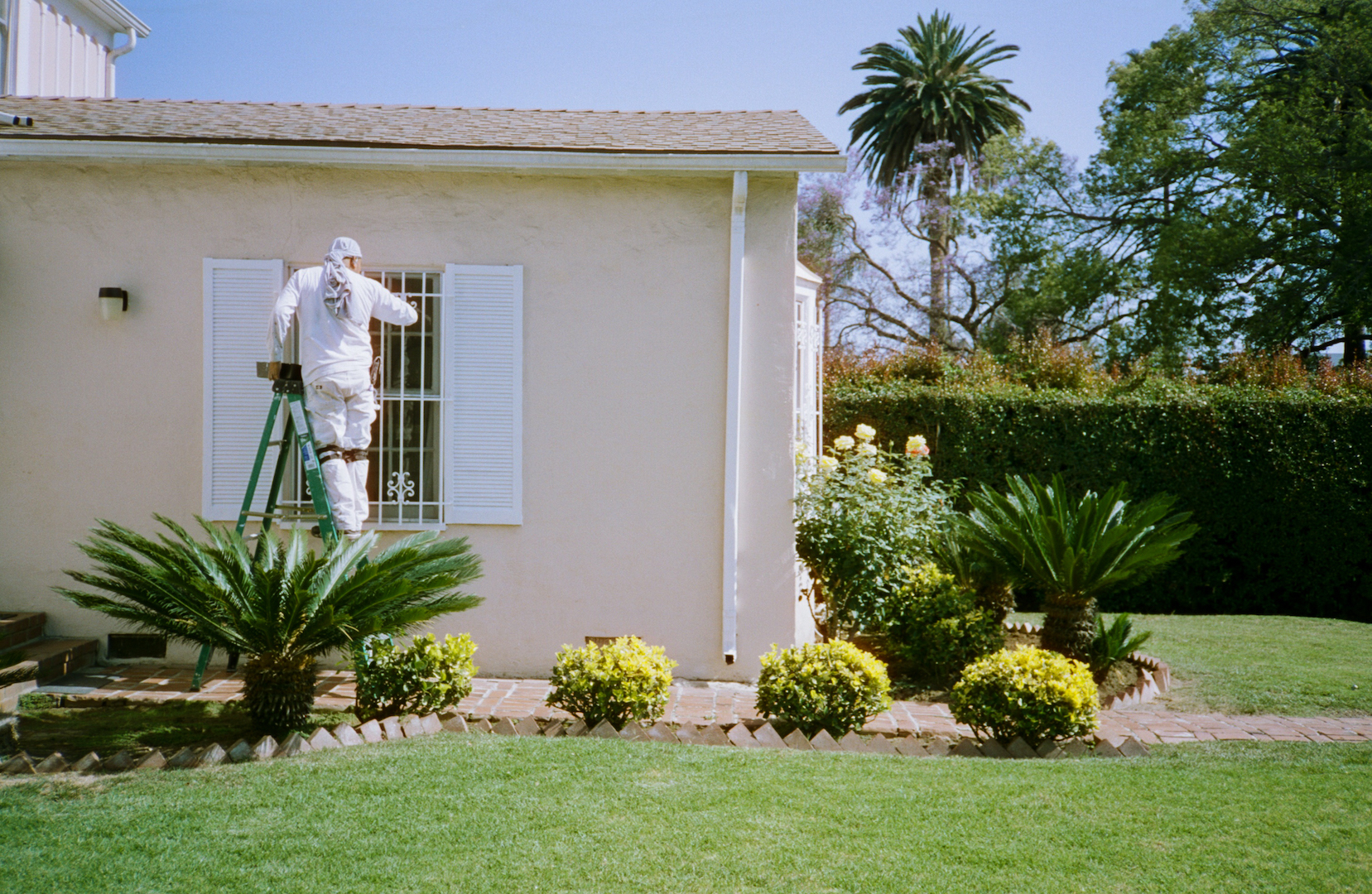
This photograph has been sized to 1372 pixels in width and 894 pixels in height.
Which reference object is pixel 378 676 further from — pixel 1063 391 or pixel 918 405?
pixel 1063 391

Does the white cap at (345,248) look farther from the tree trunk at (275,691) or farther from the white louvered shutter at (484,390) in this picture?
the tree trunk at (275,691)

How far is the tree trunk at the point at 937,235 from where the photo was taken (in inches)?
992

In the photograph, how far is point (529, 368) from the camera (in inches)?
250

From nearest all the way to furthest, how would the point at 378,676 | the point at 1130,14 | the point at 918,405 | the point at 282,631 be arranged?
the point at 282,631 < the point at 378,676 < the point at 918,405 < the point at 1130,14

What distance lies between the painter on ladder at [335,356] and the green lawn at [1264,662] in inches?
207

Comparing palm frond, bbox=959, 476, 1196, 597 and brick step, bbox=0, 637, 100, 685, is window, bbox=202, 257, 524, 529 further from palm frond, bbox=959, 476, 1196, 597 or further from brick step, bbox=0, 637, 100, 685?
palm frond, bbox=959, 476, 1196, 597

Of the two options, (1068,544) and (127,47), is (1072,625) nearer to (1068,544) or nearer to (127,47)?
(1068,544)

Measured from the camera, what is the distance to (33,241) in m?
6.29

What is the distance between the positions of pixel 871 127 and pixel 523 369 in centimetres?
2315

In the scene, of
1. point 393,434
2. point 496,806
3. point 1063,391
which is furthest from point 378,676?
point 1063,391

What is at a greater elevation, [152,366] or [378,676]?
[152,366]

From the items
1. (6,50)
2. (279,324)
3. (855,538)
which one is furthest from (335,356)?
(6,50)

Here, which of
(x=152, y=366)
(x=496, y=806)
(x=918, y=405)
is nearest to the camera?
(x=496, y=806)

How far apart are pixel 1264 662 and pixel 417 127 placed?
7.51m
